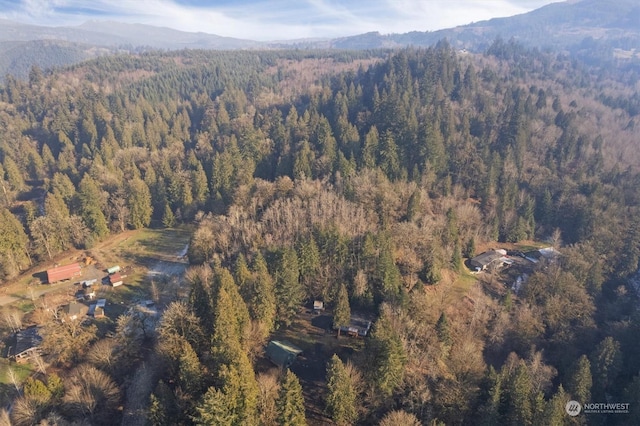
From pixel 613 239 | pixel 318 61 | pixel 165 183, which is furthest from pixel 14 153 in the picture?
pixel 318 61

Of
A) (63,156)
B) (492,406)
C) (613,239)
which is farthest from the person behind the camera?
(63,156)

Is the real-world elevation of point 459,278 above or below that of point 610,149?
below

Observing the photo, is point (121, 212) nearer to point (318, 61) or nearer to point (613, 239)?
point (613, 239)

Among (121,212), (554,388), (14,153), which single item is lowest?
(554,388)

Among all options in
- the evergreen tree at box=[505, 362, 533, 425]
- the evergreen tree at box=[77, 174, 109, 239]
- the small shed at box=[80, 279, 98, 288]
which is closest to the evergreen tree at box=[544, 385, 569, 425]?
the evergreen tree at box=[505, 362, 533, 425]

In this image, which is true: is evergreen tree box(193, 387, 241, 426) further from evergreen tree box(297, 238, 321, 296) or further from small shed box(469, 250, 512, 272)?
small shed box(469, 250, 512, 272)

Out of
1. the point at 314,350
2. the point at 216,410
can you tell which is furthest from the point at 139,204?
the point at 216,410

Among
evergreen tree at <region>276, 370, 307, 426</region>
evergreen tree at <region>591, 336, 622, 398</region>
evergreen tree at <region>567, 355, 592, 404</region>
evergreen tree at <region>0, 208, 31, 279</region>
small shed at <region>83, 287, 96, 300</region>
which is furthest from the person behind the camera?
evergreen tree at <region>0, 208, 31, 279</region>

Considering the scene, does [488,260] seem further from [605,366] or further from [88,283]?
[88,283]
